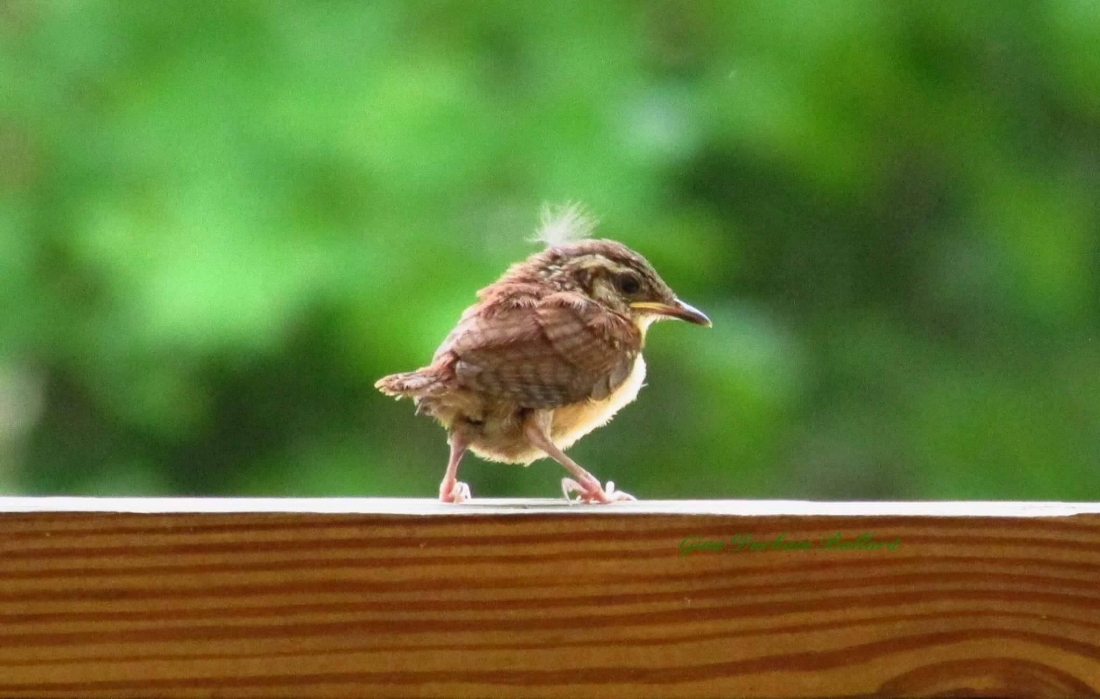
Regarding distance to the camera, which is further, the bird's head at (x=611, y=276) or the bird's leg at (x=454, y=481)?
the bird's head at (x=611, y=276)

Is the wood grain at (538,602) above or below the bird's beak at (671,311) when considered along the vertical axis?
below

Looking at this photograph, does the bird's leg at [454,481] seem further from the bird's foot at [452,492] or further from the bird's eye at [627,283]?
the bird's eye at [627,283]

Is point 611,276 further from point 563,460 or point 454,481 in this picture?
point 454,481

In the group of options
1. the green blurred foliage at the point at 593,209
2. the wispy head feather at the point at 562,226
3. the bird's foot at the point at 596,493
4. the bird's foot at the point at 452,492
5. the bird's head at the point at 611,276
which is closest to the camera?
the bird's foot at the point at 452,492

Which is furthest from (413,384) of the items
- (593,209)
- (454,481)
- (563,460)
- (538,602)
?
(593,209)

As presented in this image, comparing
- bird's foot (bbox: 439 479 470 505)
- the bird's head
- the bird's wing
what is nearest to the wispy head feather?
the bird's head

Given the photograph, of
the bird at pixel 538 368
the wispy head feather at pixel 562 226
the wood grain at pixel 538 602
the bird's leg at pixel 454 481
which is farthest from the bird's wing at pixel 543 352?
the wood grain at pixel 538 602

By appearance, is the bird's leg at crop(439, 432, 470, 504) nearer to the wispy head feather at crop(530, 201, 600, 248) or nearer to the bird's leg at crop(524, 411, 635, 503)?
the bird's leg at crop(524, 411, 635, 503)

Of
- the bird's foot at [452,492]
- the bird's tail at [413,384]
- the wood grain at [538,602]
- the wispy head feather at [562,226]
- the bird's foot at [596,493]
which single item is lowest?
the wood grain at [538,602]

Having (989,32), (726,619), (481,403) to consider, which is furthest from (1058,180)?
(726,619)
